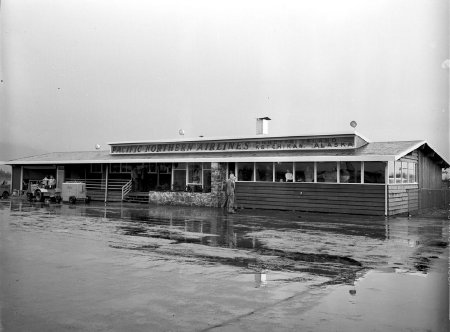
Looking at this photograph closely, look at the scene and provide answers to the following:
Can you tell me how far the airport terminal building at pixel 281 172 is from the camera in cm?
1998

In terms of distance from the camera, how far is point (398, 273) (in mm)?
7371

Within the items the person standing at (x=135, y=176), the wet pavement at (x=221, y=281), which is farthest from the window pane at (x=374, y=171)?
the person standing at (x=135, y=176)

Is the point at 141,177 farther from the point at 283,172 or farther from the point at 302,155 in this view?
the point at 302,155

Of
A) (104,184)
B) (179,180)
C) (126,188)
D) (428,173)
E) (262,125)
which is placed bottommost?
(126,188)

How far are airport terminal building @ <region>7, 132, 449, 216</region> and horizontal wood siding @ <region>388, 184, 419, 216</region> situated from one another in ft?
0.15

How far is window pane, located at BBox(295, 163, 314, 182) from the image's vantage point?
71.0ft

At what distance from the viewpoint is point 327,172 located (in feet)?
69.4

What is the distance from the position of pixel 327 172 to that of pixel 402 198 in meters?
3.75

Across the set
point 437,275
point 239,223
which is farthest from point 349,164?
point 437,275

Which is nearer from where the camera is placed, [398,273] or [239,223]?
[398,273]

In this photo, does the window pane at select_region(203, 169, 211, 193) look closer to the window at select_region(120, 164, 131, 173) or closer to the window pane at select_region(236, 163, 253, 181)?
the window pane at select_region(236, 163, 253, 181)

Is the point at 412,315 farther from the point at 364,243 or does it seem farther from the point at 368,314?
the point at 364,243

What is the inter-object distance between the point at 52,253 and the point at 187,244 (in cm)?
304

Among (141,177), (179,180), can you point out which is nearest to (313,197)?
(179,180)
